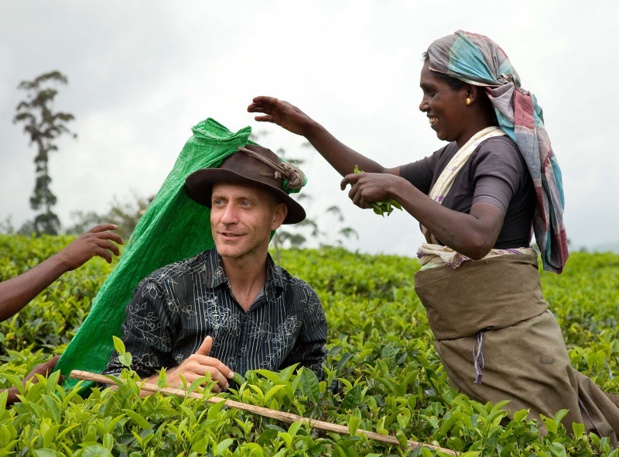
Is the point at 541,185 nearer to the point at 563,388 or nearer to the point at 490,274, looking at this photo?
the point at 490,274

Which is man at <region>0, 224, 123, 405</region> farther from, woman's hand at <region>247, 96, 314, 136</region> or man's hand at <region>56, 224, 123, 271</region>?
woman's hand at <region>247, 96, 314, 136</region>

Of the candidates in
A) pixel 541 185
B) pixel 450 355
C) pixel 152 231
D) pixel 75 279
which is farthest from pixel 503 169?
pixel 75 279

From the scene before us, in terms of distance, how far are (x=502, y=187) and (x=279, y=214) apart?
1064mm

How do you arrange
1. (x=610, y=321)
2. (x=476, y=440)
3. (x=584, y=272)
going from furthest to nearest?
(x=584, y=272) < (x=610, y=321) < (x=476, y=440)

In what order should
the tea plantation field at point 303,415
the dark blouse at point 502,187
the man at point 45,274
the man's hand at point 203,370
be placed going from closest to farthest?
the tea plantation field at point 303,415, the man's hand at point 203,370, the dark blouse at point 502,187, the man at point 45,274

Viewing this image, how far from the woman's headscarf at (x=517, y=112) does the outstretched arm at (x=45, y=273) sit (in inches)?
67.6

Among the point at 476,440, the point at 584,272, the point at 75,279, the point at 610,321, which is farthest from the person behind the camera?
the point at 584,272

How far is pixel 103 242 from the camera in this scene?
140 inches

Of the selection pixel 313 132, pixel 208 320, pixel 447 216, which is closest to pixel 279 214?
pixel 208 320

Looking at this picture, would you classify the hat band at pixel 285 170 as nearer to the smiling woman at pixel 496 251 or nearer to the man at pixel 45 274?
the smiling woman at pixel 496 251

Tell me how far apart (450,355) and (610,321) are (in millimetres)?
3788

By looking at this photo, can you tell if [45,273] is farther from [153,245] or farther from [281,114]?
[281,114]

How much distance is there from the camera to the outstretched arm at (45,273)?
345 cm

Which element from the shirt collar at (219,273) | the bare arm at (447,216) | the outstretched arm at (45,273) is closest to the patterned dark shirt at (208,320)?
the shirt collar at (219,273)
